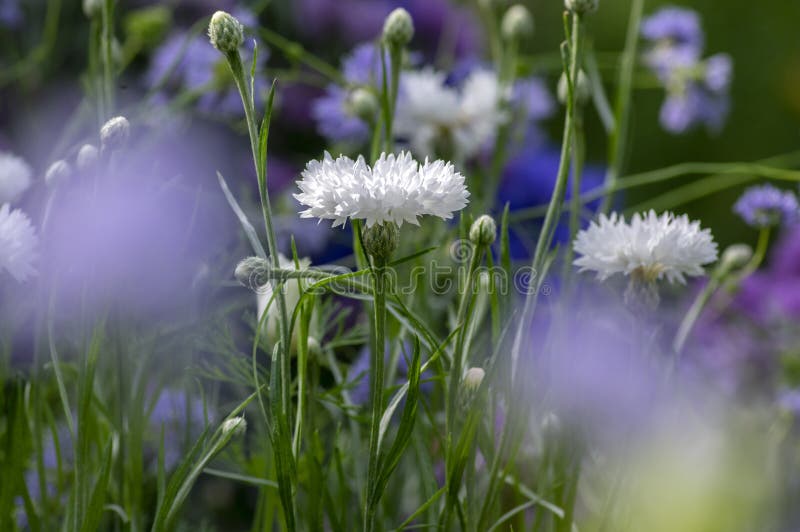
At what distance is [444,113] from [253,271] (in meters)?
0.27

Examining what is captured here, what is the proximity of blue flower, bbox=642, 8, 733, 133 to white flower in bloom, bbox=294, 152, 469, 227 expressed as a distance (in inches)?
14.5

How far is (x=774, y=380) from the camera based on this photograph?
0.64 m

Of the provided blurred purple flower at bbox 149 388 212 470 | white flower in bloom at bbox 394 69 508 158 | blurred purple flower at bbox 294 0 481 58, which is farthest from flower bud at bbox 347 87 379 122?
blurred purple flower at bbox 294 0 481 58

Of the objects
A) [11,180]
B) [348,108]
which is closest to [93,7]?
[11,180]

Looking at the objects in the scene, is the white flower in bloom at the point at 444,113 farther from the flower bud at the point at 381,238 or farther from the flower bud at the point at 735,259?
the flower bud at the point at 381,238

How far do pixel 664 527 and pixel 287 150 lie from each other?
0.63m

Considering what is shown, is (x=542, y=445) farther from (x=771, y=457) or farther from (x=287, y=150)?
(x=287, y=150)

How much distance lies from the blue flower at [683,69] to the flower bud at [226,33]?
0.39m

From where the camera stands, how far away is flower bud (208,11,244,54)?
28 cm

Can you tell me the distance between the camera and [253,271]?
0.92 feet

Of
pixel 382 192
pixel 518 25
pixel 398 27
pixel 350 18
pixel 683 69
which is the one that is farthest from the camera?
pixel 350 18

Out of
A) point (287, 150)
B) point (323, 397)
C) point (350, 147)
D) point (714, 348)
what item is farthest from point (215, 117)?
point (714, 348)

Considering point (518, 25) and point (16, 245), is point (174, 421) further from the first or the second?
point (518, 25)

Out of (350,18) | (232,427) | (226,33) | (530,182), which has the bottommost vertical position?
(232,427)
